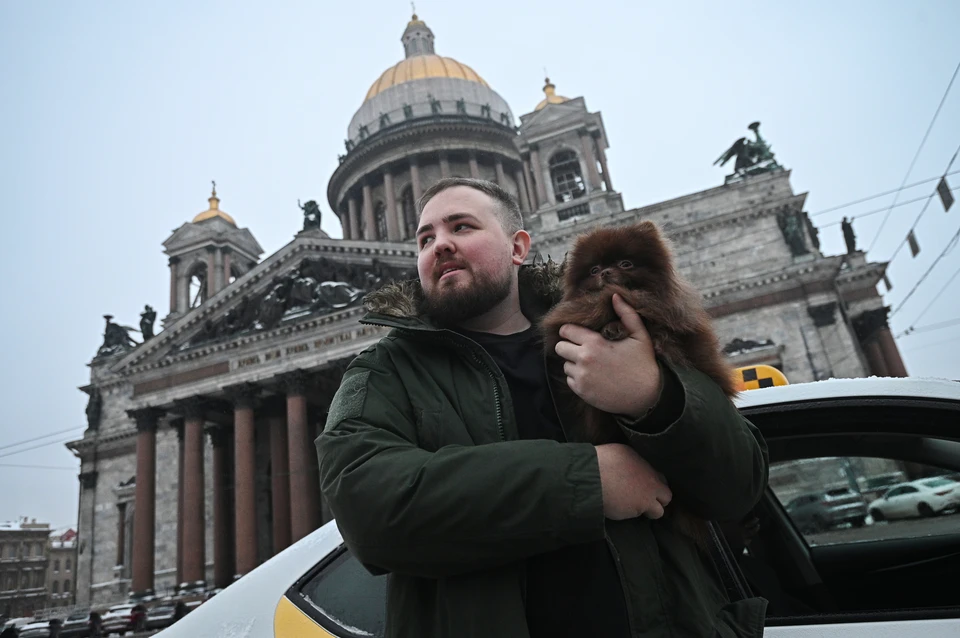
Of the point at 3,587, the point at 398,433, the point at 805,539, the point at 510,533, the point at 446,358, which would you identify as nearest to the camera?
the point at 510,533

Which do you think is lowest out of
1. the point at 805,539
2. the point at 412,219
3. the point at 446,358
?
the point at 805,539

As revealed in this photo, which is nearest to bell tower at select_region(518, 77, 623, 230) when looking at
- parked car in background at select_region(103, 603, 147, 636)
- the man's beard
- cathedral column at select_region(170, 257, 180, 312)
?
parked car in background at select_region(103, 603, 147, 636)

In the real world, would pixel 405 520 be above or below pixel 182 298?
below

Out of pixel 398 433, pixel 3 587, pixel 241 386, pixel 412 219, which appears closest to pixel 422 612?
pixel 398 433

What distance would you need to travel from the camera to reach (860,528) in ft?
9.98

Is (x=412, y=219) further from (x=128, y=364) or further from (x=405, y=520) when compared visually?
(x=405, y=520)

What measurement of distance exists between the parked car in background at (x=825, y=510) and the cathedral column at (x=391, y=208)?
3123 centimetres

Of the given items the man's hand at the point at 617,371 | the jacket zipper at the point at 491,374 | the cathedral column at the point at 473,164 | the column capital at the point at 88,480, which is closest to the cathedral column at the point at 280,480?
the column capital at the point at 88,480

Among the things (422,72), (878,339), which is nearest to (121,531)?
(422,72)

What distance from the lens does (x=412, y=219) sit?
3447 cm

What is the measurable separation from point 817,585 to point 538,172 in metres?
24.4

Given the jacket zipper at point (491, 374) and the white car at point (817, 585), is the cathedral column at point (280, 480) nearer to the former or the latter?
the white car at point (817, 585)

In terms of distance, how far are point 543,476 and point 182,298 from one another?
35.4 m

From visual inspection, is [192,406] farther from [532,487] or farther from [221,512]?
[532,487]
